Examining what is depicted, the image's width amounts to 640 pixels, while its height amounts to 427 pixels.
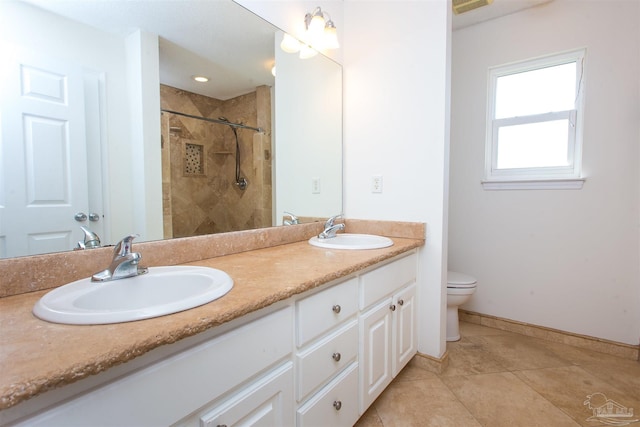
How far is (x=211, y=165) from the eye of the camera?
1.28 meters

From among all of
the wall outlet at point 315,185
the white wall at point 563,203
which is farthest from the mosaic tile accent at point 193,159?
the white wall at point 563,203

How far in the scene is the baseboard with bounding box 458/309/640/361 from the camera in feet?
6.38

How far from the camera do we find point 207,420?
69 cm

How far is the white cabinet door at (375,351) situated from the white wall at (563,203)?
4.51 ft

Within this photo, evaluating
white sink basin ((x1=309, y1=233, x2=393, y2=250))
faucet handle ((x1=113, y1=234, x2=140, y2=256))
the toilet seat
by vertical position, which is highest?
faucet handle ((x1=113, y1=234, x2=140, y2=256))

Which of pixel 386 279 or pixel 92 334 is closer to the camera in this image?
pixel 92 334

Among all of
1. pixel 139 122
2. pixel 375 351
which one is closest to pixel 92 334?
pixel 139 122

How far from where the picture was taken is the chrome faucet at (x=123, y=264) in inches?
34.4

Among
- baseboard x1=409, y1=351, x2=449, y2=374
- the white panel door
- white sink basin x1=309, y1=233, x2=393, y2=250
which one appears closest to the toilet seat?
baseboard x1=409, y1=351, x2=449, y2=374

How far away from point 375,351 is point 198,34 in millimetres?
1574

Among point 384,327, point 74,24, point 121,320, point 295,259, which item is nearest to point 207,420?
point 121,320

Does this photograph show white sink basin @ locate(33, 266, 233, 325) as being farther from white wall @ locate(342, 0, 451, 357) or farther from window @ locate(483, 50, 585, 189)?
window @ locate(483, 50, 585, 189)

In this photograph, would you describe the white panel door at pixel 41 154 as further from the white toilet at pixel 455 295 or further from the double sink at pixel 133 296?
the white toilet at pixel 455 295

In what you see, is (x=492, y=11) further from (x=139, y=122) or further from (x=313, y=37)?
(x=139, y=122)
